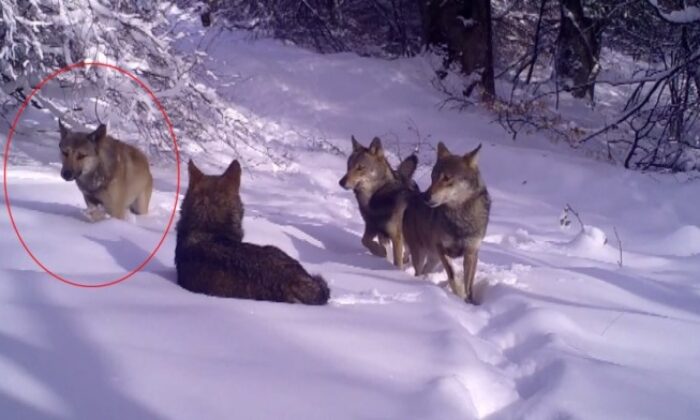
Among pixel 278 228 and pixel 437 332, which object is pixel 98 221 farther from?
pixel 437 332

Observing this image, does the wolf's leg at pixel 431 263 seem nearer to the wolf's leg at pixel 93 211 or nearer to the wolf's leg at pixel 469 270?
the wolf's leg at pixel 469 270

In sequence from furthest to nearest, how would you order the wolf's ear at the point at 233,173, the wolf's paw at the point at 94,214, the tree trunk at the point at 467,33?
the tree trunk at the point at 467,33, the wolf's paw at the point at 94,214, the wolf's ear at the point at 233,173

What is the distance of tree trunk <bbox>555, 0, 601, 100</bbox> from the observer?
628 inches

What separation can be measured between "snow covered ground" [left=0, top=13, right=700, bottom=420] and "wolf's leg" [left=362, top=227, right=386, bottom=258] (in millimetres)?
151

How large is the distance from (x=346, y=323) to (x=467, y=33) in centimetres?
1324

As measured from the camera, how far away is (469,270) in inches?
252

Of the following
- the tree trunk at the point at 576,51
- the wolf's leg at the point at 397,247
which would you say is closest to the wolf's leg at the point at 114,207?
the wolf's leg at the point at 397,247

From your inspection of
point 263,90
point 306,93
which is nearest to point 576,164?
point 306,93

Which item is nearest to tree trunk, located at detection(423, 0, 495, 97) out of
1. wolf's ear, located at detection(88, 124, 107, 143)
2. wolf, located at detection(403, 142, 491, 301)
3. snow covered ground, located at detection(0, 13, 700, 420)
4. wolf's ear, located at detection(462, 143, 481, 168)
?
snow covered ground, located at detection(0, 13, 700, 420)

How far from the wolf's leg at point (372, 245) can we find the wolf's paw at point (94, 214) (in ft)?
9.66

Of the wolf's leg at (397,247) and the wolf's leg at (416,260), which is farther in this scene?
the wolf's leg at (397,247)

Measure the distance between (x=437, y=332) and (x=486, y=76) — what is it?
13.0 meters

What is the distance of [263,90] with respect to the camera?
1648 cm

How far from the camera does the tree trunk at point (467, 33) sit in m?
15.8
